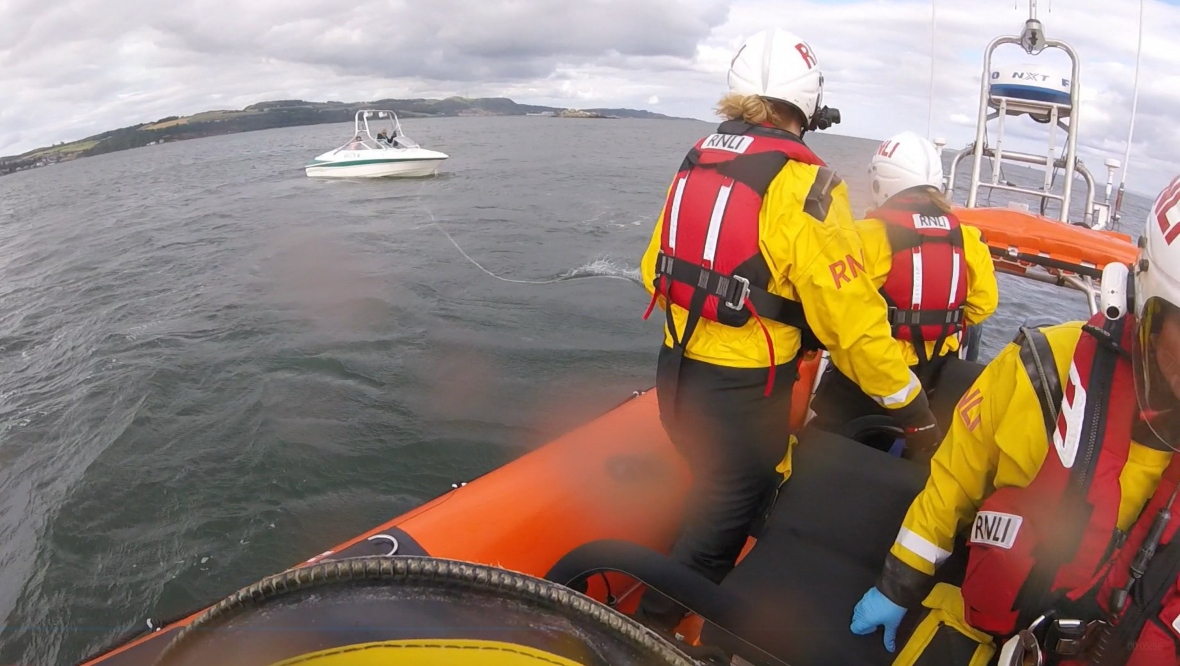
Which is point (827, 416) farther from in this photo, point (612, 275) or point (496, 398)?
point (612, 275)

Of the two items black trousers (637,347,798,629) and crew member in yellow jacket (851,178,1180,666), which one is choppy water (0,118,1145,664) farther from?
crew member in yellow jacket (851,178,1180,666)

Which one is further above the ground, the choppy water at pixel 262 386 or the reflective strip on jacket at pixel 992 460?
the reflective strip on jacket at pixel 992 460

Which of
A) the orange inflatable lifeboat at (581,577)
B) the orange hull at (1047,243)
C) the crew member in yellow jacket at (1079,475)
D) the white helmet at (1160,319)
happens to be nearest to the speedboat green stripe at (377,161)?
the orange hull at (1047,243)

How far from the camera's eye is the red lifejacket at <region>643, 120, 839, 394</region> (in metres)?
1.57

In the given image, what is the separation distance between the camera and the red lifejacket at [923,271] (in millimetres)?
2447

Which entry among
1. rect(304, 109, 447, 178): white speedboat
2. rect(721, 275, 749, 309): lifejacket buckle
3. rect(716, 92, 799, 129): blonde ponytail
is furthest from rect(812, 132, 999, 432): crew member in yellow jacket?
rect(304, 109, 447, 178): white speedboat

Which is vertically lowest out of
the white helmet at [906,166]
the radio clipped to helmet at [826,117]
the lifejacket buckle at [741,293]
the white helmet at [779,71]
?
the lifejacket buckle at [741,293]

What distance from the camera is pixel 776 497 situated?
1852 mm

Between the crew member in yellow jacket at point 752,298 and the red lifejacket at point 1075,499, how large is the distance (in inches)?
22.8

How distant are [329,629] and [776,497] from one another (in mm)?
1331

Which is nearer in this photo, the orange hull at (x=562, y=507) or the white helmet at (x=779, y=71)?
the white helmet at (x=779, y=71)

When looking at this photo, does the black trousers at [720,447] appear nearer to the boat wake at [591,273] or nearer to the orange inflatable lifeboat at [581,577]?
the orange inflatable lifeboat at [581,577]

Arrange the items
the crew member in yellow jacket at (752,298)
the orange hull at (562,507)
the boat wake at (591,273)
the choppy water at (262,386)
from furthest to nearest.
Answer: the boat wake at (591,273)
the choppy water at (262,386)
the orange hull at (562,507)
the crew member in yellow jacket at (752,298)

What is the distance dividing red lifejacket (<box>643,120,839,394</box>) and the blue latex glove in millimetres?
554
